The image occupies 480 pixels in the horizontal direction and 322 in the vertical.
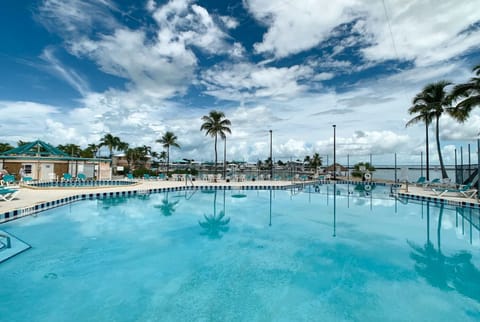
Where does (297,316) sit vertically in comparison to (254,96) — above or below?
below

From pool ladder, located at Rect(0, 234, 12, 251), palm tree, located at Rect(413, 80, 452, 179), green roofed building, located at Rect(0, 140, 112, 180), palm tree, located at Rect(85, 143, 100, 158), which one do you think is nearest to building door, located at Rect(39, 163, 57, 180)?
green roofed building, located at Rect(0, 140, 112, 180)

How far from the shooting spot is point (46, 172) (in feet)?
55.2

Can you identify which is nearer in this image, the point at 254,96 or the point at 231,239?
the point at 231,239

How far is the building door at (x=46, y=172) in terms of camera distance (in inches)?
654

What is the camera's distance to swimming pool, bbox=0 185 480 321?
310cm

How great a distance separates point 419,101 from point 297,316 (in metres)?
19.2

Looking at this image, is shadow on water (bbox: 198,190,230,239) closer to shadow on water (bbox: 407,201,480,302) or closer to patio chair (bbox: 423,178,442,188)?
shadow on water (bbox: 407,201,480,302)

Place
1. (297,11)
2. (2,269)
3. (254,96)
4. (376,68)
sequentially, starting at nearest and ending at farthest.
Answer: (2,269)
(297,11)
(376,68)
(254,96)

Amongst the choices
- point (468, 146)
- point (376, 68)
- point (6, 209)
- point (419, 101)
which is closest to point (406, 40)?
point (376, 68)

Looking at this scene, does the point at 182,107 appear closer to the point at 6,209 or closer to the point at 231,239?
the point at 6,209

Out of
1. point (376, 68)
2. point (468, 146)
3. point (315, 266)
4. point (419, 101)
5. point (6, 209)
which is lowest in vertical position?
point (315, 266)

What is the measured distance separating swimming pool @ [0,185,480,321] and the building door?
11.0 meters

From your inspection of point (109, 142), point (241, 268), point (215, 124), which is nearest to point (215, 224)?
point (241, 268)

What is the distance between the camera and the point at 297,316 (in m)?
3.02
